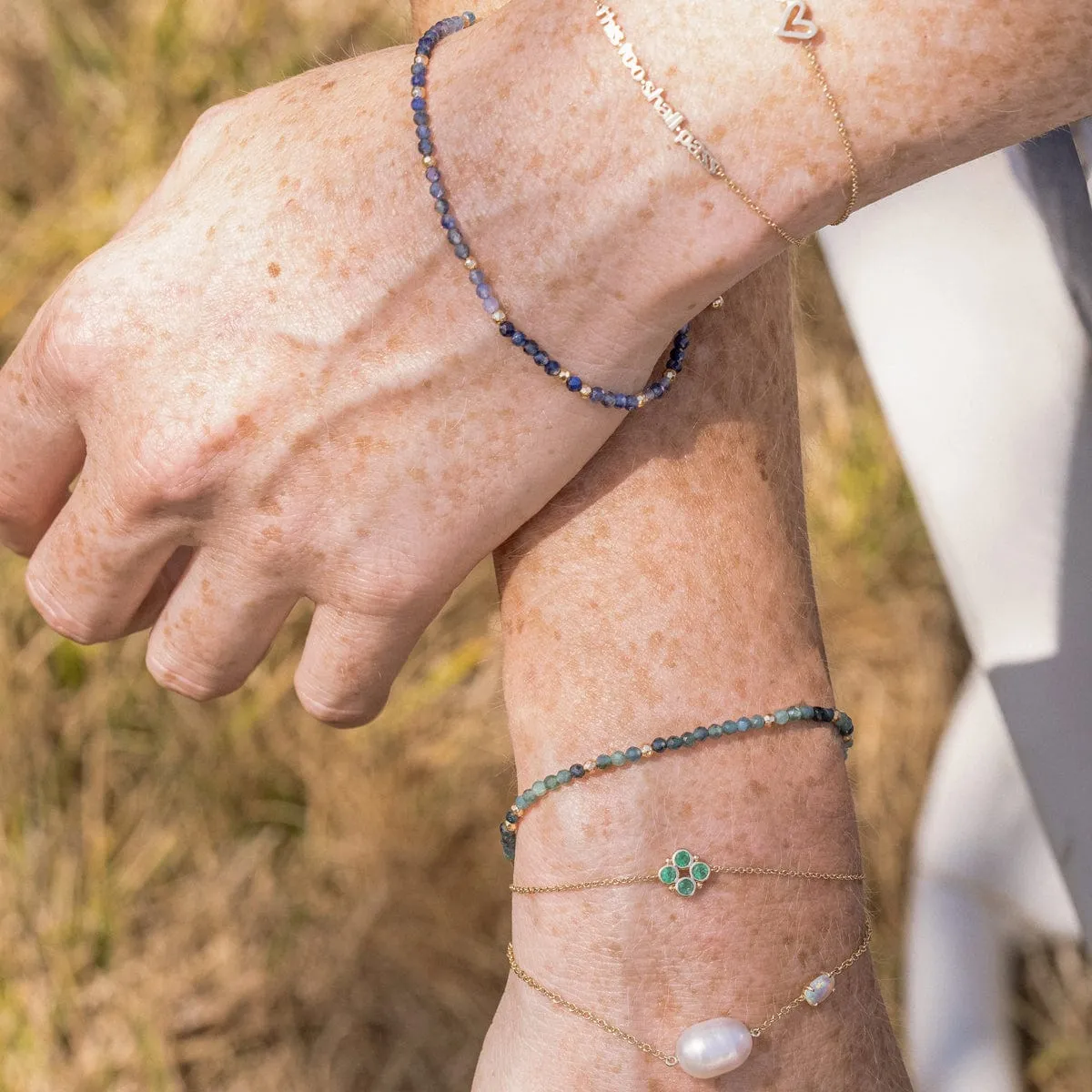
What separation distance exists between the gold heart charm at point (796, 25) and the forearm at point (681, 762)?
0.84 ft

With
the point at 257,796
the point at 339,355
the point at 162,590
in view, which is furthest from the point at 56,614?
the point at 257,796

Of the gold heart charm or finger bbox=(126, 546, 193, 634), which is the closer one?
the gold heart charm

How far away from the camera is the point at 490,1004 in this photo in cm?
180

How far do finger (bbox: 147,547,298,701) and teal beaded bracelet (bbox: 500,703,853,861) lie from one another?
0.76ft

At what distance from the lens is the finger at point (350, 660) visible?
94 centimetres

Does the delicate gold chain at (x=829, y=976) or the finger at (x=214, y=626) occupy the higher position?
the finger at (x=214, y=626)

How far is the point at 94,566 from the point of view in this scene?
0.98 metres

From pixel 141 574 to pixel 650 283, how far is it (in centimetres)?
46

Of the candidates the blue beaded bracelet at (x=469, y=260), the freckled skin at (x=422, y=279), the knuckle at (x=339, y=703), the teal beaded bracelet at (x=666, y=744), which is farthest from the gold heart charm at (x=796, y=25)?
the knuckle at (x=339, y=703)

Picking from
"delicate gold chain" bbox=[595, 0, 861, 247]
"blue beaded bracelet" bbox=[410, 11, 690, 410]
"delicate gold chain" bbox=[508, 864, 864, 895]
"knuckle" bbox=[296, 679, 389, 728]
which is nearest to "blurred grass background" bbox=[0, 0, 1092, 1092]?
"knuckle" bbox=[296, 679, 389, 728]

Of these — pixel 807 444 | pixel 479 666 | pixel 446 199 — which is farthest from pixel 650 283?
pixel 807 444

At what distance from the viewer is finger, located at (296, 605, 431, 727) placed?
939 mm

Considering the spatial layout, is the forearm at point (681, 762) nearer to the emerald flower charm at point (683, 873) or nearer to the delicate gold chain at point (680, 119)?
the emerald flower charm at point (683, 873)

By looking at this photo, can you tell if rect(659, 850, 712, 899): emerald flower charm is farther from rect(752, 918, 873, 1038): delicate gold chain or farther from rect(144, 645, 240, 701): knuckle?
rect(144, 645, 240, 701): knuckle
